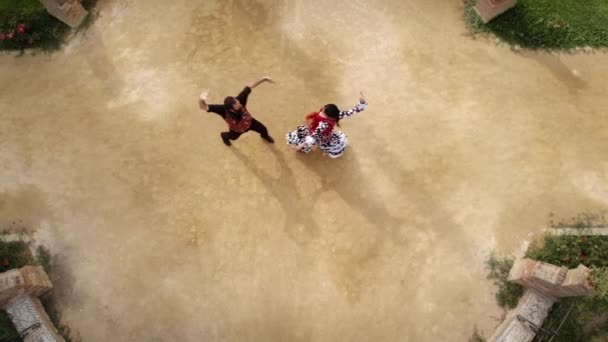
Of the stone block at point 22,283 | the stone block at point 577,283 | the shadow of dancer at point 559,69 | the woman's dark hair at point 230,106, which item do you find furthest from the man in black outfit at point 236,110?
the shadow of dancer at point 559,69

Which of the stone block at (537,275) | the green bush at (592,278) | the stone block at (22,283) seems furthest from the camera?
the green bush at (592,278)

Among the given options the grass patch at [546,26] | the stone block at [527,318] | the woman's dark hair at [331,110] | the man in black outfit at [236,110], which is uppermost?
the grass patch at [546,26]

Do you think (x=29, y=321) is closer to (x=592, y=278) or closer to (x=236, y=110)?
(x=236, y=110)

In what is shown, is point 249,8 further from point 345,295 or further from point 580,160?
point 580,160

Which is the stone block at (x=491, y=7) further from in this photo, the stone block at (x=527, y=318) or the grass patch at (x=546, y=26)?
the stone block at (x=527, y=318)

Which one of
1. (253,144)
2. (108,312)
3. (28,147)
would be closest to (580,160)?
(253,144)

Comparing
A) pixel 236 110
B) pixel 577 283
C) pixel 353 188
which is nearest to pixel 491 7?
pixel 353 188

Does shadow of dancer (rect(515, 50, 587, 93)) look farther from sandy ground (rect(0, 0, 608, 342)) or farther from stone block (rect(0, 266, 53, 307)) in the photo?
stone block (rect(0, 266, 53, 307))
